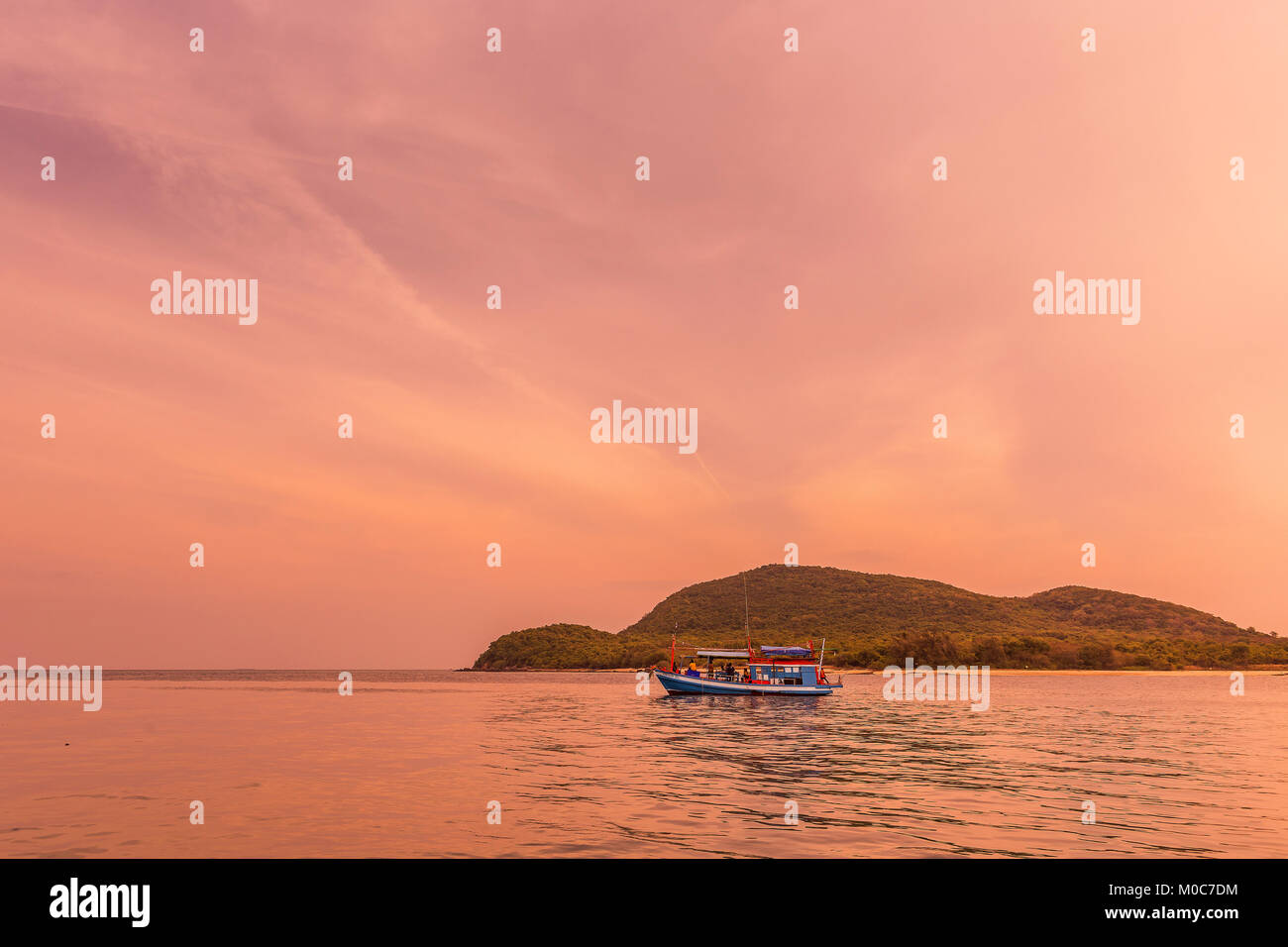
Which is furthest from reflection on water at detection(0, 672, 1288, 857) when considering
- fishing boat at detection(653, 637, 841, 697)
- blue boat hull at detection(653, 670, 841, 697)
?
fishing boat at detection(653, 637, 841, 697)

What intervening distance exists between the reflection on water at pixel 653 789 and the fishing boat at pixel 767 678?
37.8 meters

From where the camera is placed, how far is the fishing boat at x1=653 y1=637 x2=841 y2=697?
108250 millimetres

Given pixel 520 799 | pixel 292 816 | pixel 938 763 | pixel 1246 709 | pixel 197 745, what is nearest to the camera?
pixel 292 816

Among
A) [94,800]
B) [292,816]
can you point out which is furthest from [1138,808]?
[94,800]

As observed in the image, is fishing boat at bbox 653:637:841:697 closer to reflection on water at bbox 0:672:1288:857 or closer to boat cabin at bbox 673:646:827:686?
boat cabin at bbox 673:646:827:686

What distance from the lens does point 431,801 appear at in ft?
99.3

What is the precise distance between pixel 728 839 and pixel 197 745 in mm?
42932
